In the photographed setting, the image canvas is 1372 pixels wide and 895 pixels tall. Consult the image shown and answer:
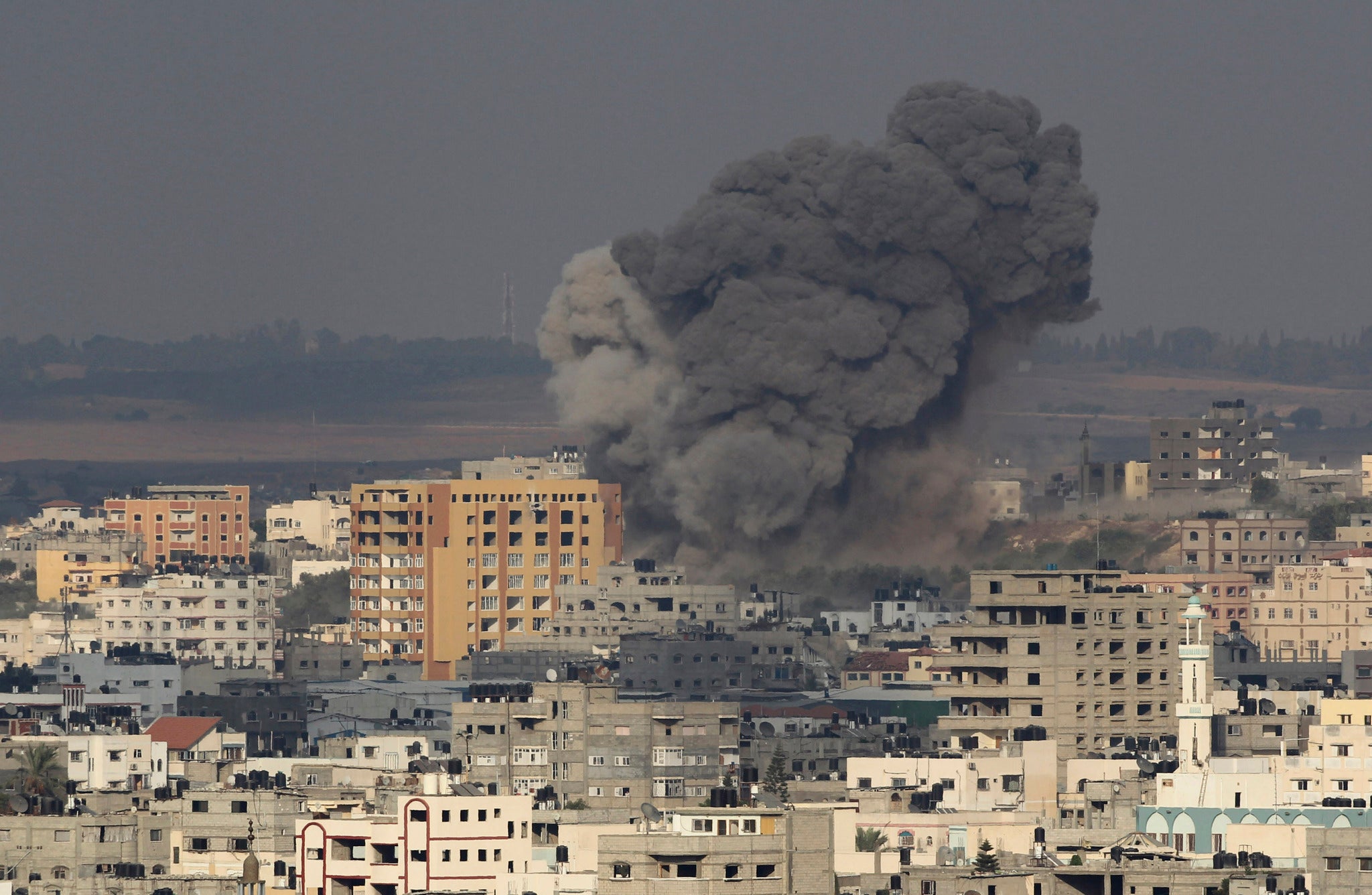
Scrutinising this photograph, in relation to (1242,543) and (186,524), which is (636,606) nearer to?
(1242,543)

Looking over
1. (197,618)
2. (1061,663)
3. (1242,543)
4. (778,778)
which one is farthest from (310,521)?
(778,778)

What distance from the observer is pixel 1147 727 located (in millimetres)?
83000

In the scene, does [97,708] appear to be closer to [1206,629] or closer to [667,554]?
[1206,629]

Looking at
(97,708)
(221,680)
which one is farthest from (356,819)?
(221,680)

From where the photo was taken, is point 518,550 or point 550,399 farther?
point 550,399

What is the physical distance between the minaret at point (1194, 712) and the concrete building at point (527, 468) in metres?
94.1

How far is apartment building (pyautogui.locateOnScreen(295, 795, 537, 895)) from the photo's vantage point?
4978 centimetres

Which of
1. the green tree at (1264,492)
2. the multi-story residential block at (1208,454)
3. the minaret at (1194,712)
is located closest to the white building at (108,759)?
the minaret at (1194,712)

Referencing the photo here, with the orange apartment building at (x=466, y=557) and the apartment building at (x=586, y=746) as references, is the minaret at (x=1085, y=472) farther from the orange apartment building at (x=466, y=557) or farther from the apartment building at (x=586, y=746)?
the apartment building at (x=586, y=746)

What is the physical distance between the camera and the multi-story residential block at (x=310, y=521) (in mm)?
188125

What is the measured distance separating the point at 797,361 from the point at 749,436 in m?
3.17

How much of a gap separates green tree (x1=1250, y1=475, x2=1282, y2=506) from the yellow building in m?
42.4

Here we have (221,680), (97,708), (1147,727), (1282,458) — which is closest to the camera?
(1147,727)

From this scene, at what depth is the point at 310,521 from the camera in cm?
19262
